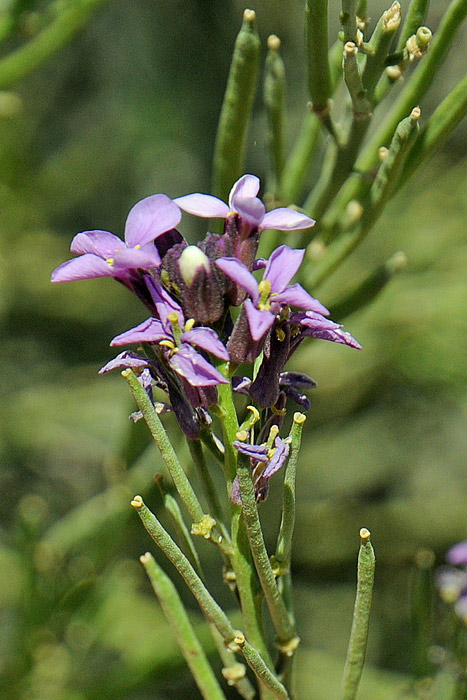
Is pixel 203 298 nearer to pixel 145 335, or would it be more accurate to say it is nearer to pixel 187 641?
pixel 145 335

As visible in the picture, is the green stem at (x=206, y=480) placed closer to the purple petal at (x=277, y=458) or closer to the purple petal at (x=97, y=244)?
the purple petal at (x=277, y=458)

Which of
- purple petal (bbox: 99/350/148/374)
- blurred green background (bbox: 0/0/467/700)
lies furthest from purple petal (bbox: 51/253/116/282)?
blurred green background (bbox: 0/0/467/700)

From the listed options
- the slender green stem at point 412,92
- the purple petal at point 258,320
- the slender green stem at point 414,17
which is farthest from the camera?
the slender green stem at point 412,92

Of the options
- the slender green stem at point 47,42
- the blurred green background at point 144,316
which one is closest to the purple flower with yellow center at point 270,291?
the slender green stem at point 47,42

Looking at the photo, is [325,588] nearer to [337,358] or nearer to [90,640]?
[337,358]

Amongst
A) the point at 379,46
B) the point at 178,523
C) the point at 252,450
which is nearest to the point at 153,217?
the point at 252,450

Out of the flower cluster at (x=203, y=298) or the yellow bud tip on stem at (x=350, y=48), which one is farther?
the yellow bud tip on stem at (x=350, y=48)
